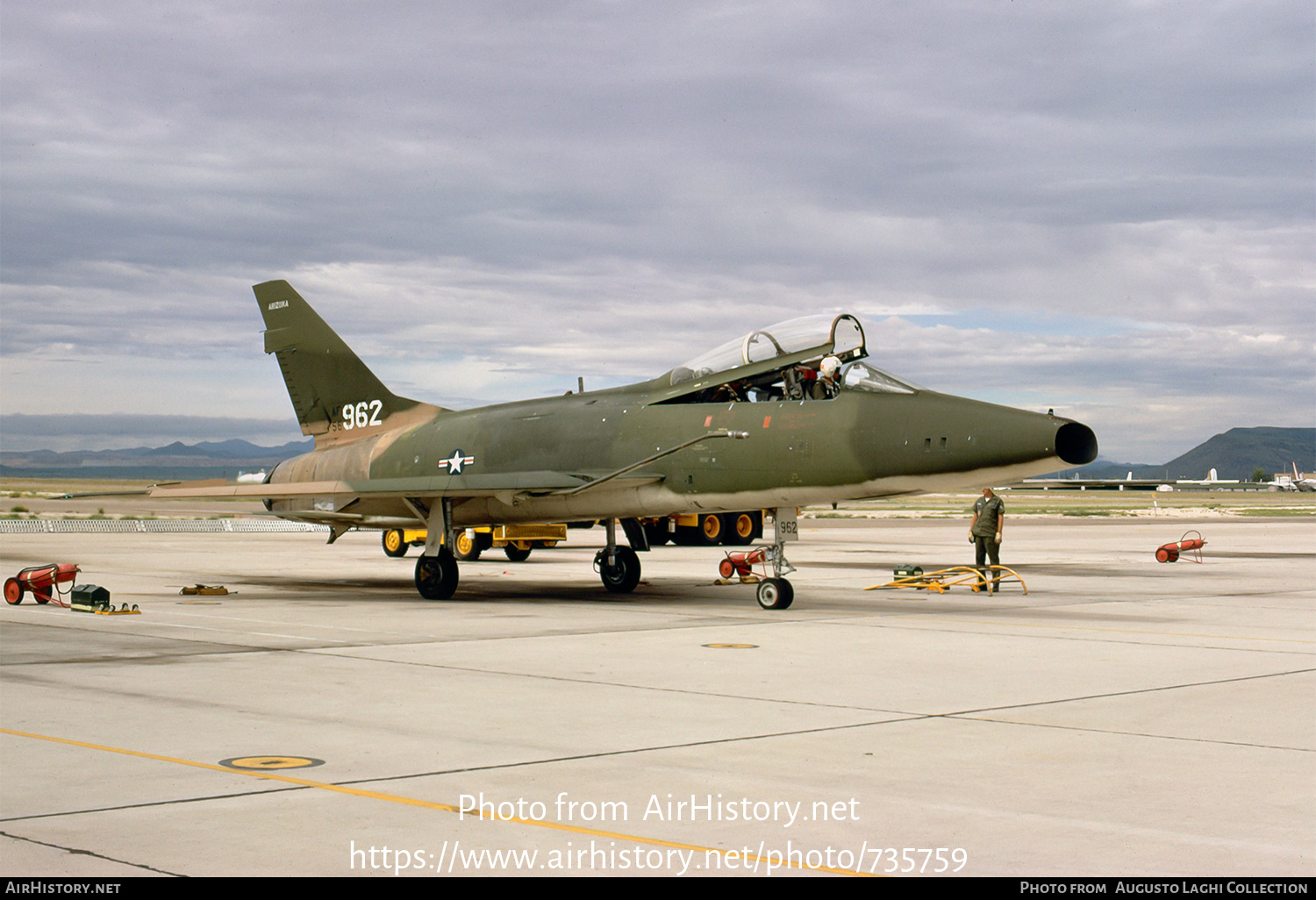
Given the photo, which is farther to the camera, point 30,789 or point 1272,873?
point 30,789

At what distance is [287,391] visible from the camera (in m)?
23.2

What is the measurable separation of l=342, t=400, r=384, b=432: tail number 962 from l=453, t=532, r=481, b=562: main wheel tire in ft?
25.4

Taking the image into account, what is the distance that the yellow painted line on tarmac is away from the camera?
4.93 meters

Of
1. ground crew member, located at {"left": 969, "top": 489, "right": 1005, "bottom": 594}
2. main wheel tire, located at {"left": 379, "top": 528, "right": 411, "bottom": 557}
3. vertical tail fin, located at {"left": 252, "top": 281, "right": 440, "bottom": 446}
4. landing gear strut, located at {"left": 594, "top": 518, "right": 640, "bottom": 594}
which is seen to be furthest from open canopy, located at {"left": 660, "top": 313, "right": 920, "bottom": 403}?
main wheel tire, located at {"left": 379, "top": 528, "right": 411, "bottom": 557}

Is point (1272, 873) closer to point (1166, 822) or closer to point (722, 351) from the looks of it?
point (1166, 822)

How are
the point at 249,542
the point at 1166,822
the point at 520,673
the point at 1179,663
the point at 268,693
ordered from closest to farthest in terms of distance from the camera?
the point at 1166,822 → the point at 268,693 → the point at 520,673 → the point at 1179,663 → the point at 249,542

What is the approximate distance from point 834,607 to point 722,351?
3.91m

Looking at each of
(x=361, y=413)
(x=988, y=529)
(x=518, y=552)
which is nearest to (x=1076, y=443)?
(x=988, y=529)

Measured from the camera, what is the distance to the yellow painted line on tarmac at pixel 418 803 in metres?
4.93

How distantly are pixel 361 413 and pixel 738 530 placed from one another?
14.4 metres

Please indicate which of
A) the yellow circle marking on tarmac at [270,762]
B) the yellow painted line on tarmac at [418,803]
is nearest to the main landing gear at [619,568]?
the yellow painted line on tarmac at [418,803]

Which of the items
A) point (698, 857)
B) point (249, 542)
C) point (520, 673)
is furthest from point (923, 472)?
point (249, 542)

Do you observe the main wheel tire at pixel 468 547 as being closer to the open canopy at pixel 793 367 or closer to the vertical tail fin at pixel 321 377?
the vertical tail fin at pixel 321 377

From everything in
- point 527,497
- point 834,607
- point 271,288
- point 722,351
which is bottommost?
point 834,607
